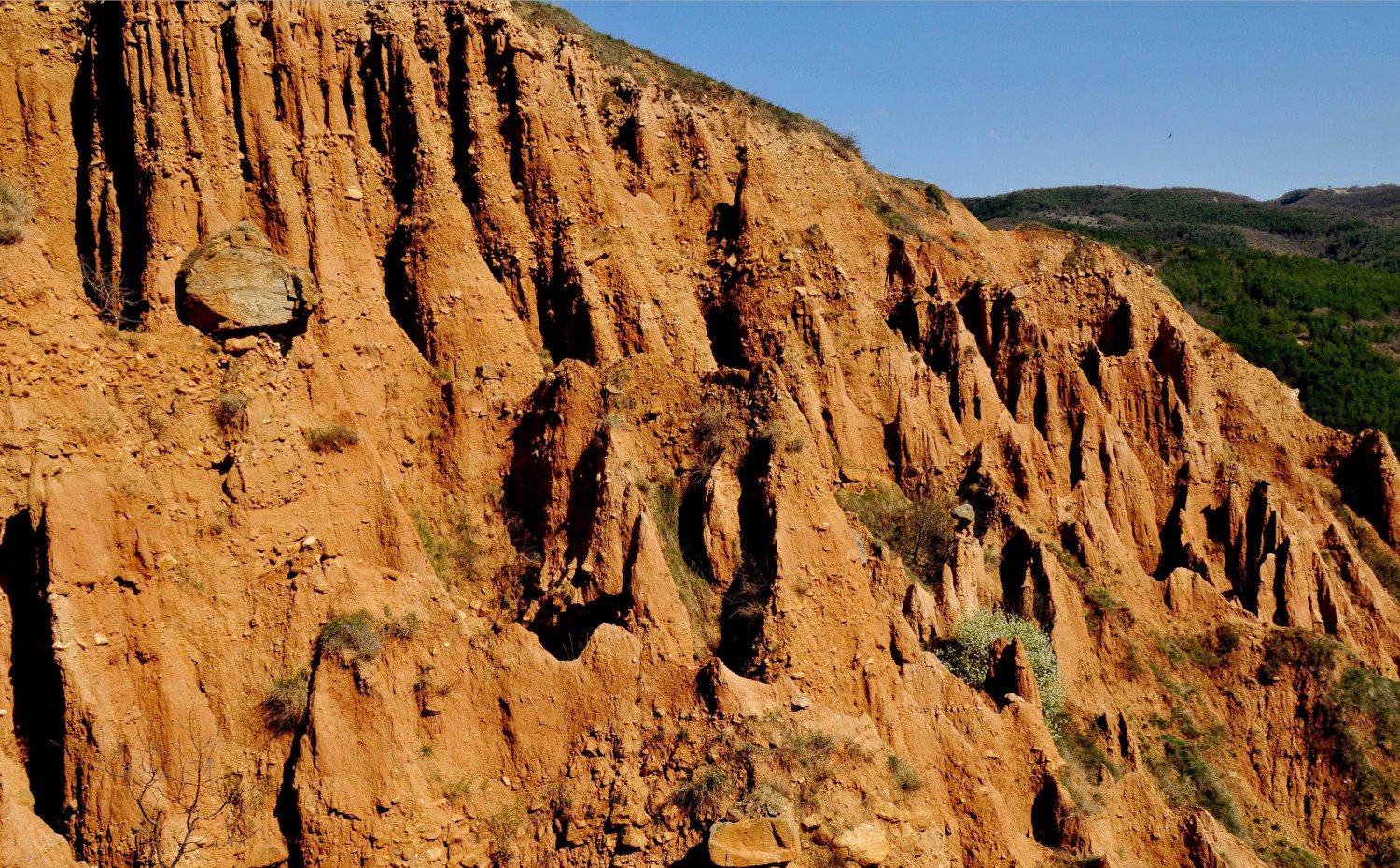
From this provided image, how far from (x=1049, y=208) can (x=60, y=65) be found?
129 meters

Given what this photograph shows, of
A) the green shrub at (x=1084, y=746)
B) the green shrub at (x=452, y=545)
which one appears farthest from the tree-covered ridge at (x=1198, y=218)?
the green shrub at (x=452, y=545)

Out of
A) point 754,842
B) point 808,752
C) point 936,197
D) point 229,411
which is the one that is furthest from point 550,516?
point 936,197

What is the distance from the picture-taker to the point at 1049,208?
131500mm

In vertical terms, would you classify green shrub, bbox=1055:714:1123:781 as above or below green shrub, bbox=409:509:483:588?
below

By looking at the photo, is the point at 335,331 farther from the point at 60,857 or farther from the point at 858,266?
the point at 858,266

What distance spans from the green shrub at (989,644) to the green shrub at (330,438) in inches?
545

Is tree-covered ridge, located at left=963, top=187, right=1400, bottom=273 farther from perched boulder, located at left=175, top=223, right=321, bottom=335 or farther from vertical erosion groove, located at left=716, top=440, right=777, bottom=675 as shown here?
perched boulder, located at left=175, top=223, right=321, bottom=335

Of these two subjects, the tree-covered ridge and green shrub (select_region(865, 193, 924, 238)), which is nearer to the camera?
green shrub (select_region(865, 193, 924, 238))

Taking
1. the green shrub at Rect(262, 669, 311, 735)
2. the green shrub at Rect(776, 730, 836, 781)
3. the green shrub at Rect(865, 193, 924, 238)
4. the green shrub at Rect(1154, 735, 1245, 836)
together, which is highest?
the green shrub at Rect(865, 193, 924, 238)

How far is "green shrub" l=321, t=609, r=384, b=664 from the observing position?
14305 millimetres

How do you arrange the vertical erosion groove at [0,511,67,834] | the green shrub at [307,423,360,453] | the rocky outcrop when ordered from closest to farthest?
the vertical erosion groove at [0,511,67,834] < the green shrub at [307,423,360,453] < the rocky outcrop

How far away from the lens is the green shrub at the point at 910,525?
81.8ft

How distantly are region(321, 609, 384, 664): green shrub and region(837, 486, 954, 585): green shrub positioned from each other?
512 inches

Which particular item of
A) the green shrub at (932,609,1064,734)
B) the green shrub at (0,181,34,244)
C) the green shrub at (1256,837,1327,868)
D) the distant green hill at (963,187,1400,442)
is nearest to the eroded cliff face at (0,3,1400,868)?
the green shrub at (0,181,34,244)
